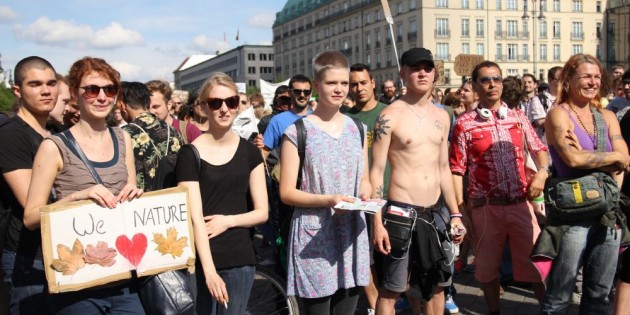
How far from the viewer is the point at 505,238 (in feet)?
17.1

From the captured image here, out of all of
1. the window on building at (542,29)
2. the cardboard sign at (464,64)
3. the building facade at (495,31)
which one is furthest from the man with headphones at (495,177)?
Answer: the window on building at (542,29)

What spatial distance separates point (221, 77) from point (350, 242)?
1.30 meters

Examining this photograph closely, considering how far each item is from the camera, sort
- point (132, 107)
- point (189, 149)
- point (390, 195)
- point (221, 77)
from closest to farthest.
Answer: point (189, 149)
point (221, 77)
point (390, 195)
point (132, 107)

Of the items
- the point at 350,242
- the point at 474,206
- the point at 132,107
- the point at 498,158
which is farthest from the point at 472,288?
the point at 132,107

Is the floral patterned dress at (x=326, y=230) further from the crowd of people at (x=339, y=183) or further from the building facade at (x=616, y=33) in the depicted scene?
the building facade at (x=616, y=33)

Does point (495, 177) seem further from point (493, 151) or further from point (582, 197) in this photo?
point (582, 197)

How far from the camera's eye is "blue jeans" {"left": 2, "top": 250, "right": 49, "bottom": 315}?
329cm

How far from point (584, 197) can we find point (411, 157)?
3.89 feet

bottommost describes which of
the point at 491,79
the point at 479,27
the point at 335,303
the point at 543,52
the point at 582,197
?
the point at 335,303

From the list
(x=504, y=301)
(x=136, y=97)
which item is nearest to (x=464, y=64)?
(x=504, y=301)

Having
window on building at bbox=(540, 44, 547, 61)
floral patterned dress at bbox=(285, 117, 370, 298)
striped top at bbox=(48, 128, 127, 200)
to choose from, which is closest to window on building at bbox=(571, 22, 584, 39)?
window on building at bbox=(540, 44, 547, 61)

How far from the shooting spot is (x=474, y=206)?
528 centimetres

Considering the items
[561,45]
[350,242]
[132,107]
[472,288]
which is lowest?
[472,288]

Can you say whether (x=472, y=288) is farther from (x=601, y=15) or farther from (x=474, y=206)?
(x=601, y=15)
